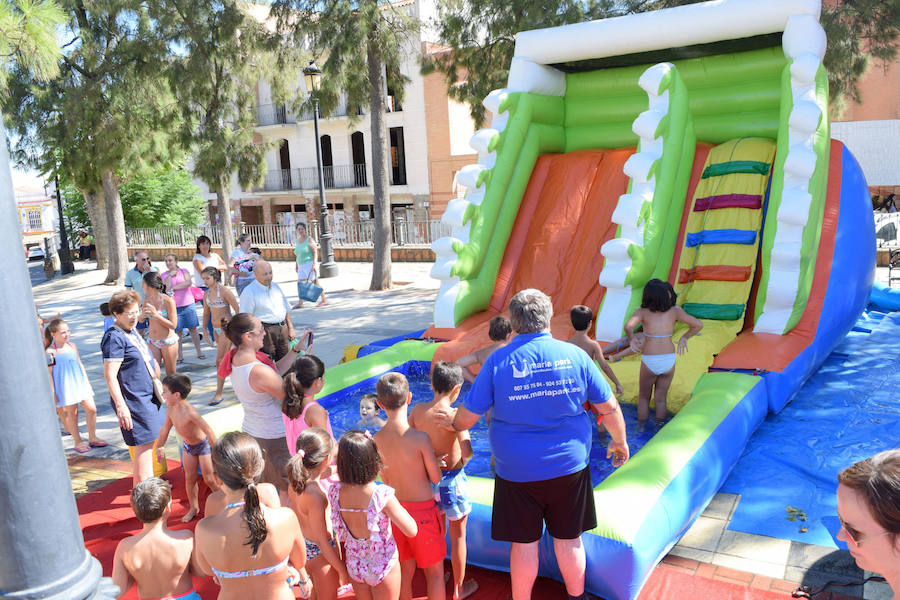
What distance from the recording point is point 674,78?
7137 millimetres

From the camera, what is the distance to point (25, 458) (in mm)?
1559

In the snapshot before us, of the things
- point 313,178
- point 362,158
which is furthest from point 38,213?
point 362,158

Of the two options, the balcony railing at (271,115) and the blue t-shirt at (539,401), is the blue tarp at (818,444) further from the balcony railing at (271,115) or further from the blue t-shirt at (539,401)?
the balcony railing at (271,115)

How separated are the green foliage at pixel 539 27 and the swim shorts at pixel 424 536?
9.12 m

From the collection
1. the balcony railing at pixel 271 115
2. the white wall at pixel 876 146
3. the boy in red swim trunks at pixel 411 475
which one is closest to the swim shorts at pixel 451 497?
the boy in red swim trunks at pixel 411 475

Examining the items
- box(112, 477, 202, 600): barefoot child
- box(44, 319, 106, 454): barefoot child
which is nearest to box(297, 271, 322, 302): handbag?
box(44, 319, 106, 454): barefoot child

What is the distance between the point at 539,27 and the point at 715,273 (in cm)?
560

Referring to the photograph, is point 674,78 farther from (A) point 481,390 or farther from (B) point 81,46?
(B) point 81,46

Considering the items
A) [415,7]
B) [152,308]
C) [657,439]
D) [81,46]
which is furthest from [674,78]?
[415,7]

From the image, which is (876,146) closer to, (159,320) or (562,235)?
(562,235)

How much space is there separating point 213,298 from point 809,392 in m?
6.23

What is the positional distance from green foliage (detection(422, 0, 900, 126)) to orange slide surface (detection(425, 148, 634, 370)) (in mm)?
3514

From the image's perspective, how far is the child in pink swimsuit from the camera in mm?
2889

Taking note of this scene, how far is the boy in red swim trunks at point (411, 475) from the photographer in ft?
10.7
